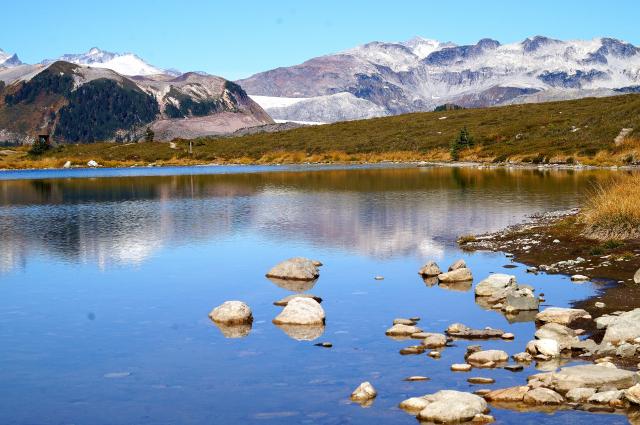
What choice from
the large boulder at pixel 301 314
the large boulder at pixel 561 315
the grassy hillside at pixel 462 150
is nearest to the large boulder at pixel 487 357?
the large boulder at pixel 561 315

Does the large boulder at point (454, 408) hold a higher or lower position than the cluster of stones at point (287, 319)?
lower

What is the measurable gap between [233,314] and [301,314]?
6.78 ft

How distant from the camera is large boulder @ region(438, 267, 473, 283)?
92.6ft

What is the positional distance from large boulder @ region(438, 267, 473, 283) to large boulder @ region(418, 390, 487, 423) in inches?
529

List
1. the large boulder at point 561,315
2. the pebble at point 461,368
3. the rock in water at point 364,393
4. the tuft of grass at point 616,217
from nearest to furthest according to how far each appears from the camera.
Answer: the rock in water at point 364,393, the pebble at point 461,368, the large boulder at point 561,315, the tuft of grass at point 616,217

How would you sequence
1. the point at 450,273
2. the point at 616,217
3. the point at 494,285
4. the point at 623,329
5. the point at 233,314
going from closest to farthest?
1. the point at 623,329
2. the point at 233,314
3. the point at 494,285
4. the point at 450,273
5. the point at 616,217

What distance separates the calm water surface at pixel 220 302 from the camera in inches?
629

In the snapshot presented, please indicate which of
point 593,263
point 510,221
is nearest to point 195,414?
point 593,263

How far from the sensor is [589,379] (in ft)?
51.1

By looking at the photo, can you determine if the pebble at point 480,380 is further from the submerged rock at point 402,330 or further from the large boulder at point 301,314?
the large boulder at point 301,314

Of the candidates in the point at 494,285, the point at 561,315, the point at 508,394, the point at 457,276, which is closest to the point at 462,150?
the point at 457,276

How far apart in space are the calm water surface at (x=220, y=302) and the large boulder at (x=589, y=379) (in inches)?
32.5

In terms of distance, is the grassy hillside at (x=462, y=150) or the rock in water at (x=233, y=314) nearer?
the rock in water at (x=233, y=314)

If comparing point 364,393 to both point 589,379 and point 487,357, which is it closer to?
point 487,357
